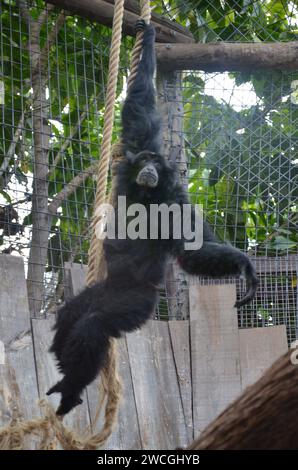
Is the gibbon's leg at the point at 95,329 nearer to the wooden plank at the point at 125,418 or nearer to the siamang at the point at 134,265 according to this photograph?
the siamang at the point at 134,265

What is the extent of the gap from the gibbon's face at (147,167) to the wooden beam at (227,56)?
3.93ft

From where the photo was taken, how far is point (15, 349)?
5023 mm

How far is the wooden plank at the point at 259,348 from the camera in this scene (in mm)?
5613

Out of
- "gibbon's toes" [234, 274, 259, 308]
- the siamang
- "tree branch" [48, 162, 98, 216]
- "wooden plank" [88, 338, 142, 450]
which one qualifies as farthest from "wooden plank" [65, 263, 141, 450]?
"gibbon's toes" [234, 274, 259, 308]

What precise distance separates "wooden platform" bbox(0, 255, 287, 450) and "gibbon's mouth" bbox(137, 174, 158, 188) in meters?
1.06

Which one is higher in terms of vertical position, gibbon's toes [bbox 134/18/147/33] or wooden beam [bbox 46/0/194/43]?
wooden beam [bbox 46/0/194/43]

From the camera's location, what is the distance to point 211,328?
5.63 metres

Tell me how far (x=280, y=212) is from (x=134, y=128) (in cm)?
159

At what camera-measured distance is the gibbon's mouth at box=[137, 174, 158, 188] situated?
15.4 ft

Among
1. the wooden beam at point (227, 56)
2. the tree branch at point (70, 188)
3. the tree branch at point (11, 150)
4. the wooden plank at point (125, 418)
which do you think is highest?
the wooden beam at point (227, 56)

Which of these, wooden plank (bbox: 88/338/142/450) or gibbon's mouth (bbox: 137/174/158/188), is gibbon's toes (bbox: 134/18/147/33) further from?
wooden plank (bbox: 88/338/142/450)

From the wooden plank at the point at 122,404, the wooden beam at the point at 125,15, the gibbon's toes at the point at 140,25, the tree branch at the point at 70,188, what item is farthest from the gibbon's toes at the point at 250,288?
the wooden beam at the point at 125,15

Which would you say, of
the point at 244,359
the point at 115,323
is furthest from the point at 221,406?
the point at 115,323

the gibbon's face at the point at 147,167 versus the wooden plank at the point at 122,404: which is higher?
the gibbon's face at the point at 147,167
